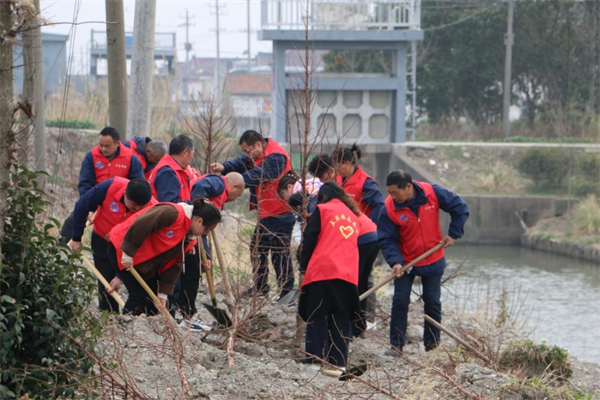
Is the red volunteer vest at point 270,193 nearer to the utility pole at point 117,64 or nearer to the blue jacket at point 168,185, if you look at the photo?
the blue jacket at point 168,185

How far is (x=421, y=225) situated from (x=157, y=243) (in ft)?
7.57

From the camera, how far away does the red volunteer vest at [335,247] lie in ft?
24.5

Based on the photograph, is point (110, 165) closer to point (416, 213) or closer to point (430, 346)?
point (416, 213)

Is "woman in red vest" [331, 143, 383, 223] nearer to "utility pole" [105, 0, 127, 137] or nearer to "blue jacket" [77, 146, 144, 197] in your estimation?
"blue jacket" [77, 146, 144, 197]

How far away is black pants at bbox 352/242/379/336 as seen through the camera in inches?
329

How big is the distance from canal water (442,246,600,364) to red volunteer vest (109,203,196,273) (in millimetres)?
3950

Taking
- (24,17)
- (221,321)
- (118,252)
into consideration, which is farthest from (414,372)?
(24,17)

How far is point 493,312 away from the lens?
523 inches

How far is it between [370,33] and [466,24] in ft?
46.6

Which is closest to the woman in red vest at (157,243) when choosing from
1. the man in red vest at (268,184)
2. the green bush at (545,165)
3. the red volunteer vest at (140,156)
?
the man in red vest at (268,184)

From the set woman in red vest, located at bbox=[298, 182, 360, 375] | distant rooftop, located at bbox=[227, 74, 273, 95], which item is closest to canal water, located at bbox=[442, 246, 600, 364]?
woman in red vest, located at bbox=[298, 182, 360, 375]

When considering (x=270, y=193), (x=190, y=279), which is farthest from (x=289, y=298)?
(x=190, y=279)

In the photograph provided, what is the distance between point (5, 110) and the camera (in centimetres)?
474

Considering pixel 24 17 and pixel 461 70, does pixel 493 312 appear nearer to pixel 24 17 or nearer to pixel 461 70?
pixel 24 17
